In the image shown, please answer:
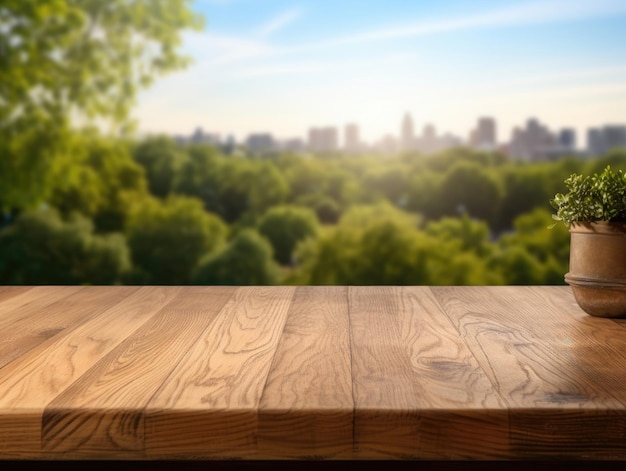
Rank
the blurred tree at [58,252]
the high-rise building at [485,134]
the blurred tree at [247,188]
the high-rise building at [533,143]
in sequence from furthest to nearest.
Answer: the blurred tree at [58,252] → the blurred tree at [247,188] → the high-rise building at [485,134] → the high-rise building at [533,143]

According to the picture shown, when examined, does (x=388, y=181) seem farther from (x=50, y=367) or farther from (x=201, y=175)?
(x=50, y=367)

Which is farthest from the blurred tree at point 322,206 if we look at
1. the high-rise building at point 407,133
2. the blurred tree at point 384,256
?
the high-rise building at point 407,133

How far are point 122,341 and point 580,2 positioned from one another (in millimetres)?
12807

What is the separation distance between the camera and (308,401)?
89cm

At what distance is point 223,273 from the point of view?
47.0 ft

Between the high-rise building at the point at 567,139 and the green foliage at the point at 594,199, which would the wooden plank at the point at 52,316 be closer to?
the green foliage at the point at 594,199

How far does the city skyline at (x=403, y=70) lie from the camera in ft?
38.7

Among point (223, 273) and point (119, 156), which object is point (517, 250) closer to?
point (223, 273)

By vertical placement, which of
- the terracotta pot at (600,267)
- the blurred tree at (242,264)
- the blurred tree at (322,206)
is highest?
the terracotta pot at (600,267)

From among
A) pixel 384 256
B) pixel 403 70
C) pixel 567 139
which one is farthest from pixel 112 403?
pixel 384 256

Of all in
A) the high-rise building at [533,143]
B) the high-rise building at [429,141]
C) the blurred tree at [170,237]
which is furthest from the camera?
the blurred tree at [170,237]

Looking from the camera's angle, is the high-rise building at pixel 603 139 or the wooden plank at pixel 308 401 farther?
the high-rise building at pixel 603 139

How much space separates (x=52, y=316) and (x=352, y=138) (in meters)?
9.85

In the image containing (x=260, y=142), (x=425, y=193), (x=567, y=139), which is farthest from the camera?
(x=425, y=193)
